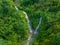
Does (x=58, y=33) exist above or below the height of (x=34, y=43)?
above

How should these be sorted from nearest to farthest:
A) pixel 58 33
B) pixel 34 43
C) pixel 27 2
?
1. pixel 58 33
2. pixel 34 43
3. pixel 27 2

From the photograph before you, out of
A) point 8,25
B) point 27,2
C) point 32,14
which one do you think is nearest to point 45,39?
point 8,25

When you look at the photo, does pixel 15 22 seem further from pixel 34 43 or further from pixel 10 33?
pixel 34 43

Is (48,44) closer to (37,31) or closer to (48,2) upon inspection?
(37,31)

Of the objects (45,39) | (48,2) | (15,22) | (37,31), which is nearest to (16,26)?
(15,22)

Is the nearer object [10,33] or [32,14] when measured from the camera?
[10,33]

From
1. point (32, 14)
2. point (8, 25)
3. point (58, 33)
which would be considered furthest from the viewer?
point (32, 14)
